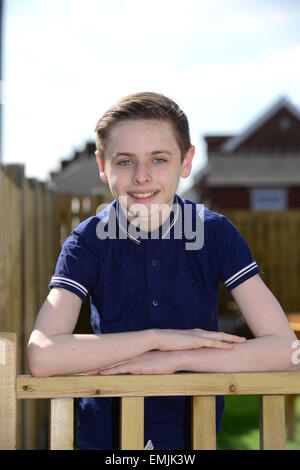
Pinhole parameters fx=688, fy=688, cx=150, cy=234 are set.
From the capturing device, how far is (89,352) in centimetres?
163

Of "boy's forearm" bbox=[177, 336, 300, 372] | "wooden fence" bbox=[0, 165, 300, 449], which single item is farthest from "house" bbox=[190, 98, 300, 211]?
"boy's forearm" bbox=[177, 336, 300, 372]

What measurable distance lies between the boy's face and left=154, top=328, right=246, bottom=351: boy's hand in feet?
1.43

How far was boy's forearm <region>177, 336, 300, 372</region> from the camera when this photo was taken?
166cm

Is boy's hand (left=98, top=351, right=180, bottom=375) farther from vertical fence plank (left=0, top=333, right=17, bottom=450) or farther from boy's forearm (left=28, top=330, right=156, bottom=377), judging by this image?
vertical fence plank (left=0, top=333, right=17, bottom=450)

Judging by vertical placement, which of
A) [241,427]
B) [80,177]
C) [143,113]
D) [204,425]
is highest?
[80,177]

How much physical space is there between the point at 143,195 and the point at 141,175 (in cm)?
7

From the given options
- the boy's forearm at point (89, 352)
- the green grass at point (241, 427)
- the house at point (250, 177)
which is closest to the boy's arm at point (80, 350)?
the boy's forearm at point (89, 352)

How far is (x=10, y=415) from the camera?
147 centimetres

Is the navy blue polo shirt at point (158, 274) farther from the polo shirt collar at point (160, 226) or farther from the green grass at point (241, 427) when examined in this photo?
the green grass at point (241, 427)

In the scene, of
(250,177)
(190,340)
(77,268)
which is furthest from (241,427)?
(250,177)

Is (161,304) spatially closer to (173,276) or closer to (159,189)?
(173,276)

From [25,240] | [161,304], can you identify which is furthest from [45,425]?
[161,304]

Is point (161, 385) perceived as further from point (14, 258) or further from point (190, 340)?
point (14, 258)
